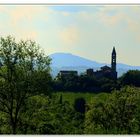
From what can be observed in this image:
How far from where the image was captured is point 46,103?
968cm

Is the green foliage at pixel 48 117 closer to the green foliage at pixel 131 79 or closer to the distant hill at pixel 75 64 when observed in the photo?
the distant hill at pixel 75 64

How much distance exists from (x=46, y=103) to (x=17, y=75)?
54 cm

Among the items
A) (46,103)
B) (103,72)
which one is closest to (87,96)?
(103,72)

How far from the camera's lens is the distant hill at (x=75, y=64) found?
30.6 ft

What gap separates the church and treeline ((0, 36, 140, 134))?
0.26ft

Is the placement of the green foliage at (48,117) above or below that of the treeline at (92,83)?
below

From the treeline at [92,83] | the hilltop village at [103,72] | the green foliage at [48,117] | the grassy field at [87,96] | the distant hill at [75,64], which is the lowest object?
the green foliage at [48,117]

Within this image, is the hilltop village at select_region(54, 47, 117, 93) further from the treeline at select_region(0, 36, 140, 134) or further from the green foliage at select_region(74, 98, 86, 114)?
the green foliage at select_region(74, 98, 86, 114)

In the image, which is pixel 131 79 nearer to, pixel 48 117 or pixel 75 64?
pixel 75 64

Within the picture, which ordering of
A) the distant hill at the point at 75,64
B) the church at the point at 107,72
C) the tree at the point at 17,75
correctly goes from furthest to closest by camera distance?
the tree at the point at 17,75 < the church at the point at 107,72 < the distant hill at the point at 75,64

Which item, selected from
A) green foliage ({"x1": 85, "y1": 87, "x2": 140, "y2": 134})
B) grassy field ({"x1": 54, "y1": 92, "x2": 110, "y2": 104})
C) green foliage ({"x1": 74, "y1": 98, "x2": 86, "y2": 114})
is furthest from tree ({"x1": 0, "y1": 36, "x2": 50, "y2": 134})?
green foliage ({"x1": 85, "y1": 87, "x2": 140, "y2": 134})

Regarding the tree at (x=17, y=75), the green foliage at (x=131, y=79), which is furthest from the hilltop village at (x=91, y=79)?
the tree at (x=17, y=75)

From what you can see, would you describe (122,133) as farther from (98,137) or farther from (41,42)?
(41,42)

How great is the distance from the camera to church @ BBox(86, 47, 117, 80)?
9438 millimetres
